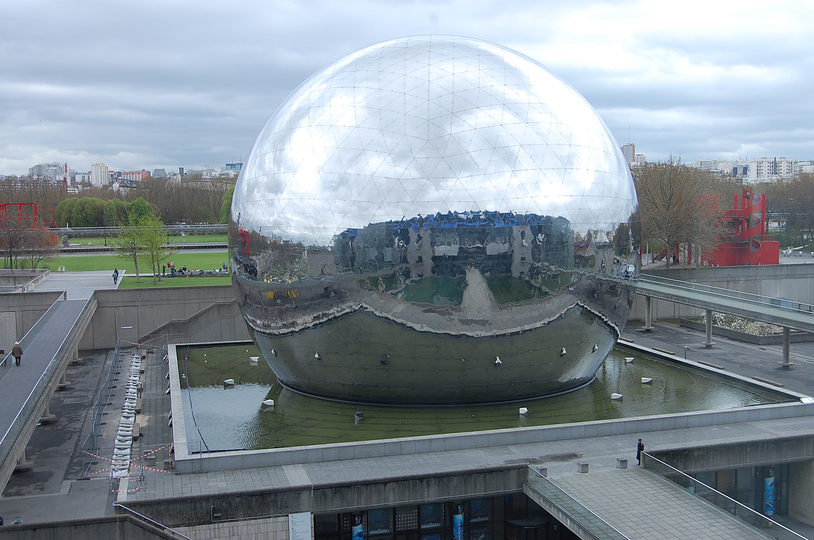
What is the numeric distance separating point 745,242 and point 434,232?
1670 inches

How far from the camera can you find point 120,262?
212 feet

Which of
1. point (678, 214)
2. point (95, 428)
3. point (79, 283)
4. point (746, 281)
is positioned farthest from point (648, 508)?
point (79, 283)

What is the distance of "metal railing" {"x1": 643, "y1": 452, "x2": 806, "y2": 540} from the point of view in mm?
13716

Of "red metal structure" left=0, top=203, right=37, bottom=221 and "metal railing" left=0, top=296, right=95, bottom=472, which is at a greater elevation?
"red metal structure" left=0, top=203, right=37, bottom=221

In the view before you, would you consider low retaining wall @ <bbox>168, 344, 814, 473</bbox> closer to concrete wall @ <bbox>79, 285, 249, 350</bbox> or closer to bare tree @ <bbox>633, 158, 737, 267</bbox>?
concrete wall @ <bbox>79, 285, 249, 350</bbox>

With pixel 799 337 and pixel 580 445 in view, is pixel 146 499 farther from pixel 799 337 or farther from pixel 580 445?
pixel 799 337

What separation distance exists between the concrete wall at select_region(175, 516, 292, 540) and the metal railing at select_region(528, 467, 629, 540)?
5245 mm

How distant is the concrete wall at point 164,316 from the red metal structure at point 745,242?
34.2 metres

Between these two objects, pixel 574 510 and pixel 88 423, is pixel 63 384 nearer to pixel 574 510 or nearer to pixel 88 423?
pixel 88 423

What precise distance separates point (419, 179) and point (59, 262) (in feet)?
176

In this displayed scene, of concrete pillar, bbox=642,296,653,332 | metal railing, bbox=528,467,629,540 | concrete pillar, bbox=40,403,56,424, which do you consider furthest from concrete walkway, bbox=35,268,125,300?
metal railing, bbox=528,467,629,540

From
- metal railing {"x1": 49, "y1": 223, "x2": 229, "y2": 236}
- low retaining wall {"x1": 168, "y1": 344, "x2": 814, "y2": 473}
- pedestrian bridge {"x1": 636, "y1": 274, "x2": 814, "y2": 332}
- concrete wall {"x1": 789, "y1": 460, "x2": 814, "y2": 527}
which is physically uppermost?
metal railing {"x1": 49, "y1": 223, "x2": 229, "y2": 236}

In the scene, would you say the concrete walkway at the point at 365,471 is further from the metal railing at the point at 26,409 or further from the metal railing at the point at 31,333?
the metal railing at the point at 31,333

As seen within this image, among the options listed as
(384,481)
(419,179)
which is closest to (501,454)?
(384,481)
